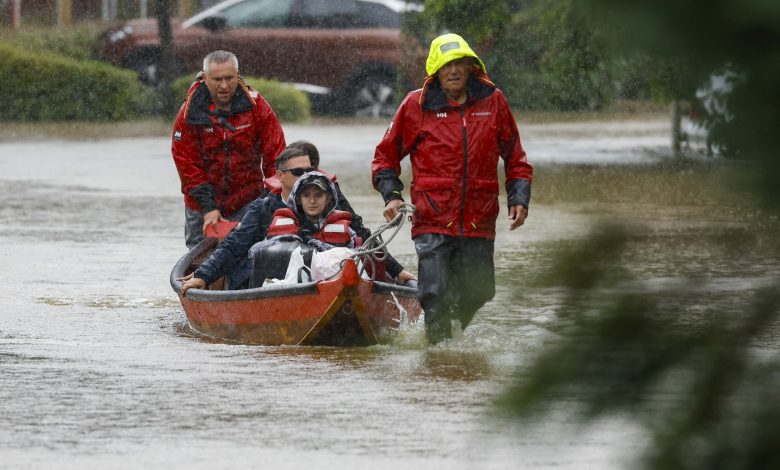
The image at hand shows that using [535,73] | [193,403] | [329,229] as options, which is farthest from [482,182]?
[535,73]

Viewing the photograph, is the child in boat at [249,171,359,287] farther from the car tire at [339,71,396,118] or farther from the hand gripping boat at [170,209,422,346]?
the car tire at [339,71,396,118]

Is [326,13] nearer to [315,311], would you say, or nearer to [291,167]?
[291,167]

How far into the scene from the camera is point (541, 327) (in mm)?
1839

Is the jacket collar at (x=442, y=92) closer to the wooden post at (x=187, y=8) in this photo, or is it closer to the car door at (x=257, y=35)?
the car door at (x=257, y=35)

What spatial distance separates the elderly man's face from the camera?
308 inches

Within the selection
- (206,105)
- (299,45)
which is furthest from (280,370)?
(299,45)

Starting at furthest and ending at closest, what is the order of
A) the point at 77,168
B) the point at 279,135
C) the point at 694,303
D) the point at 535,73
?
1. the point at 535,73
2. the point at 77,168
3. the point at 279,135
4. the point at 694,303

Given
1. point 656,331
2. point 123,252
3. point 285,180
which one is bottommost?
point 123,252

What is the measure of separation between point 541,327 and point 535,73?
91.3 ft

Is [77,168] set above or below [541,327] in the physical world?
below

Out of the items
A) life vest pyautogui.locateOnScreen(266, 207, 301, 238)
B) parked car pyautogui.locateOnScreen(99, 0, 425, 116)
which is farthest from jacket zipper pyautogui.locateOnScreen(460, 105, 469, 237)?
parked car pyautogui.locateOnScreen(99, 0, 425, 116)

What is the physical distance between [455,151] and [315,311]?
1143 millimetres

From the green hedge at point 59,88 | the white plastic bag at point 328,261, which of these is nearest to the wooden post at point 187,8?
the green hedge at point 59,88

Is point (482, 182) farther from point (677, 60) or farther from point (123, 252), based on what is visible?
point (677, 60)
